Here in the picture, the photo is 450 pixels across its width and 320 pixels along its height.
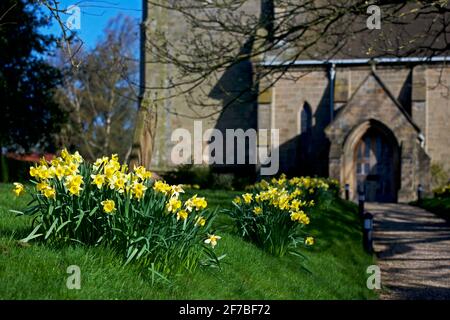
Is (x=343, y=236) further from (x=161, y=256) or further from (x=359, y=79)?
(x=359, y=79)

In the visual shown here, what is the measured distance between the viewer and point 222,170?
28953mm

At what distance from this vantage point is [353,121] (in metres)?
25.8

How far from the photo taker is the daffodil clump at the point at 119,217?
5.13m

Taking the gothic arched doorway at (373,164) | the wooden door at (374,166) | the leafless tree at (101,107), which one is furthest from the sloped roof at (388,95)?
the leafless tree at (101,107)

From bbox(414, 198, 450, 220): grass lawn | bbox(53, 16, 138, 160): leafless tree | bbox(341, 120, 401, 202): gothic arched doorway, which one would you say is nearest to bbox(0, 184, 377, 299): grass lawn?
bbox(414, 198, 450, 220): grass lawn

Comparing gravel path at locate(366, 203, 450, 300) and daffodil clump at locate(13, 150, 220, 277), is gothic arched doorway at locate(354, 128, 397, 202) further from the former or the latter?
daffodil clump at locate(13, 150, 220, 277)

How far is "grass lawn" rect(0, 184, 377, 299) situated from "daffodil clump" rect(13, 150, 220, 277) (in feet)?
0.53

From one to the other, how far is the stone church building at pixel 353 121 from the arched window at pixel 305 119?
5 centimetres

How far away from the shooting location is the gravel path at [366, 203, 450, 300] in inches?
350

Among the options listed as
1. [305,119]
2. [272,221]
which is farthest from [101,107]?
[272,221]

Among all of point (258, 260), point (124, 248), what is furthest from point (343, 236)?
point (124, 248)

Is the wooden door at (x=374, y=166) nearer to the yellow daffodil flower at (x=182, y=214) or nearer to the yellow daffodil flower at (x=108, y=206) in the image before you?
the yellow daffodil flower at (x=182, y=214)

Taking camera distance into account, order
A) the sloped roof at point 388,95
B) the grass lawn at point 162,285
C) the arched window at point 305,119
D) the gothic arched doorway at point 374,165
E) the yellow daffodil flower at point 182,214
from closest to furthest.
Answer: the grass lawn at point 162,285
the yellow daffodil flower at point 182,214
the sloped roof at point 388,95
the gothic arched doorway at point 374,165
the arched window at point 305,119

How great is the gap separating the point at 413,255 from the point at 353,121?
47.8 ft
